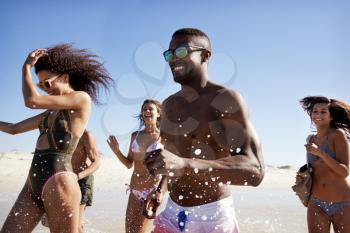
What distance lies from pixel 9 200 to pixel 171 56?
41.6ft

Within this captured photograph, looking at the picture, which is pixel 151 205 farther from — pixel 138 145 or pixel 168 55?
pixel 138 145

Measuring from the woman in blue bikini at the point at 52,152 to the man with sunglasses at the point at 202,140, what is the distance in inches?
32.8

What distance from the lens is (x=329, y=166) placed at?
14.7ft

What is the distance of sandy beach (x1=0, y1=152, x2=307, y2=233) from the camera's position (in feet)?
32.6

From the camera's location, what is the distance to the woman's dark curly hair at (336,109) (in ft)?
16.2

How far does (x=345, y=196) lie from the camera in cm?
446

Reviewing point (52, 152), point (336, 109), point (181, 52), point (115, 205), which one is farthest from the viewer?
point (115, 205)

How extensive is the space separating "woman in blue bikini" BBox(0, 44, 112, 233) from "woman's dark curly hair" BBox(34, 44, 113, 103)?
0.4 inches

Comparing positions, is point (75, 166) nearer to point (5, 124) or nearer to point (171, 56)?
point (5, 124)

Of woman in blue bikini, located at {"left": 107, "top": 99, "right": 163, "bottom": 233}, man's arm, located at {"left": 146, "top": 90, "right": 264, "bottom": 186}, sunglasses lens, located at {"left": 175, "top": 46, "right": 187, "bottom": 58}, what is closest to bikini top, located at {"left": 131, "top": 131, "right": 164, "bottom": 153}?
woman in blue bikini, located at {"left": 107, "top": 99, "right": 163, "bottom": 233}

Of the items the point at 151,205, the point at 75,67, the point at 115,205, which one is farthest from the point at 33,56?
the point at 115,205

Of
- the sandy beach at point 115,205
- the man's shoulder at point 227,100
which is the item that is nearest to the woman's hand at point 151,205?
the man's shoulder at point 227,100

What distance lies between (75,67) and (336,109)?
2.99 meters

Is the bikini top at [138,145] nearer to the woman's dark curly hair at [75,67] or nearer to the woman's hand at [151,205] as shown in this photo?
the woman's dark curly hair at [75,67]
